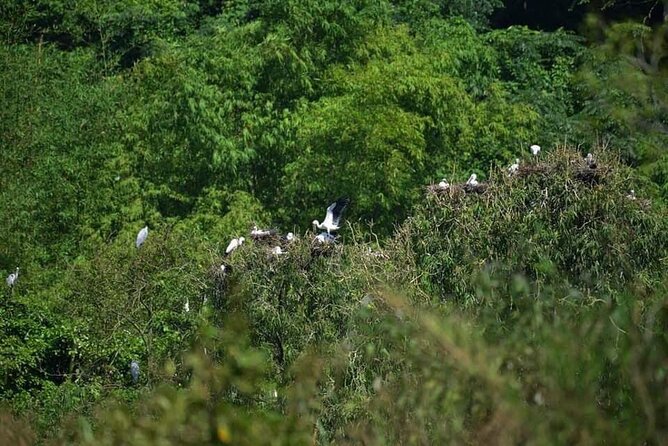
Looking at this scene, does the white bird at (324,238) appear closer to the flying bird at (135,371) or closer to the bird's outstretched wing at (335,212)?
the bird's outstretched wing at (335,212)

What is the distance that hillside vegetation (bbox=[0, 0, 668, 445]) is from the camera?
4430 mm

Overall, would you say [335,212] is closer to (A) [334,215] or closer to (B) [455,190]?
(A) [334,215]

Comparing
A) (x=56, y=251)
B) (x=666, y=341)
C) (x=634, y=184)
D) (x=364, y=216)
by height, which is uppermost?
(x=666, y=341)

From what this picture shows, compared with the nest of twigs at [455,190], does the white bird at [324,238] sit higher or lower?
lower

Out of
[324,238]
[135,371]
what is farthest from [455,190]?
[135,371]

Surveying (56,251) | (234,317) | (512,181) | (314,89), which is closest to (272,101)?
(314,89)

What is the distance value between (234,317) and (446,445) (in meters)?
0.95

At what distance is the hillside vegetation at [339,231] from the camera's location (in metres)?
4.43

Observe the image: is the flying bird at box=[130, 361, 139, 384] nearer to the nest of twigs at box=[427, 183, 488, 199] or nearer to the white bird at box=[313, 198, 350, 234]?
the white bird at box=[313, 198, 350, 234]

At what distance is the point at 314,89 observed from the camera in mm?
22156

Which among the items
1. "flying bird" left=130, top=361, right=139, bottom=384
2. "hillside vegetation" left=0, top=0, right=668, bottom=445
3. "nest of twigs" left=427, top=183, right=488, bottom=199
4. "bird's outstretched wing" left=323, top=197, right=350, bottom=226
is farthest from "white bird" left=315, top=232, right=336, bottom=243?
"flying bird" left=130, top=361, right=139, bottom=384

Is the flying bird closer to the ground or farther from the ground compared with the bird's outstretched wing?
closer to the ground

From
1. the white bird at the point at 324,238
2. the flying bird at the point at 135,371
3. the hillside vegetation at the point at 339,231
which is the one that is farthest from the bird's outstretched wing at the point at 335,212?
the flying bird at the point at 135,371

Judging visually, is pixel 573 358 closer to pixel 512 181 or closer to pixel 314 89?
pixel 512 181
